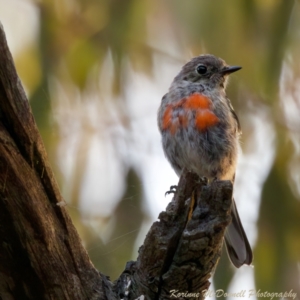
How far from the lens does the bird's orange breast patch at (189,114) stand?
4.43m

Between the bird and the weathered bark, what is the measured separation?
5.17ft

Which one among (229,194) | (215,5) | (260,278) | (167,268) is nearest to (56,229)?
(167,268)

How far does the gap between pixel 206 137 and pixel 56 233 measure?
2.00 meters

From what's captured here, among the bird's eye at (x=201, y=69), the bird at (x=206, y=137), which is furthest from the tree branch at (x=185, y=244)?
the bird's eye at (x=201, y=69)

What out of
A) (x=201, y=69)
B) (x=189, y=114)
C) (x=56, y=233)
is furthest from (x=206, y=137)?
(x=56, y=233)

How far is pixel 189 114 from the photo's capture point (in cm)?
446

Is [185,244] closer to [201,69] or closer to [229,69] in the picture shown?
[229,69]

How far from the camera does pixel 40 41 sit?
505cm

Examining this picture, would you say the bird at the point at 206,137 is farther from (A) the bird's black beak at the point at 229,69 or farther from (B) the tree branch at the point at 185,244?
(B) the tree branch at the point at 185,244

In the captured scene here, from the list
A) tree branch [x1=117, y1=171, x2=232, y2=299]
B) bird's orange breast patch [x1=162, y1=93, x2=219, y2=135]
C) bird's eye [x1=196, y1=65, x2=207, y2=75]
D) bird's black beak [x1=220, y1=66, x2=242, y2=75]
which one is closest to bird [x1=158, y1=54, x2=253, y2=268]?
bird's orange breast patch [x1=162, y1=93, x2=219, y2=135]

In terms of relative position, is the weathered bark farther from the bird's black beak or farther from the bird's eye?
the bird's eye

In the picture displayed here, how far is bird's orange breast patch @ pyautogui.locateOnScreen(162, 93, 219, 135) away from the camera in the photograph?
4434 mm

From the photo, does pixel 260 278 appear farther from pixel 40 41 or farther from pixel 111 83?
pixel 40 41

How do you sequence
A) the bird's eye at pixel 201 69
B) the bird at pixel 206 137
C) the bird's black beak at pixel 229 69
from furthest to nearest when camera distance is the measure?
the bird's eye at pixel 201 69 → the bird's black beak at pixel 229 69 → the bird at pixel 206 137
